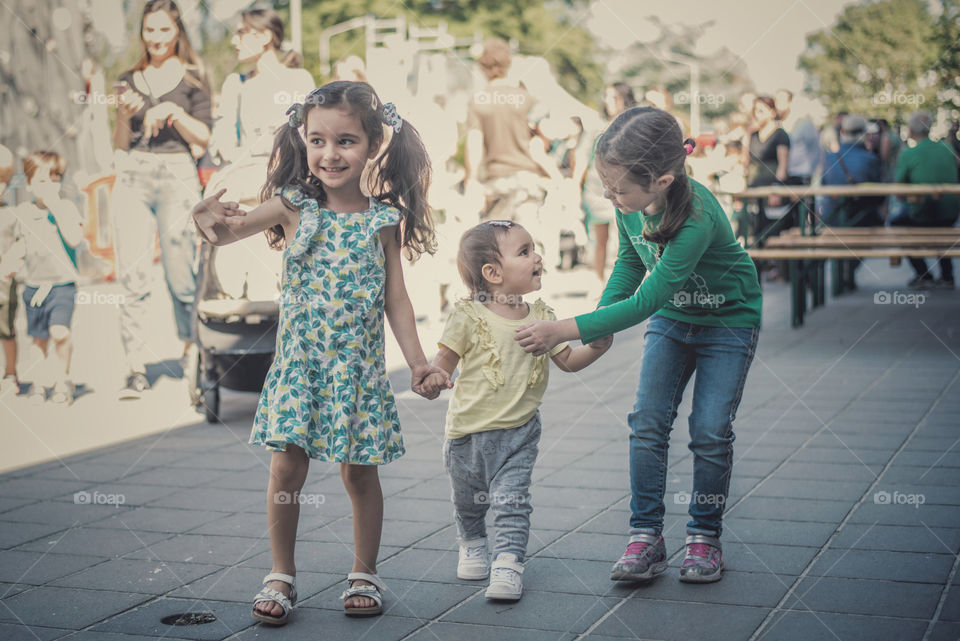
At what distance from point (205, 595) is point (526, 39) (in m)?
36.2

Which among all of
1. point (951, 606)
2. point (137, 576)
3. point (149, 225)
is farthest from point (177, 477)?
point (951, 606)

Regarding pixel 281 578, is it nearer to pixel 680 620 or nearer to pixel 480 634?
pixel 480 634

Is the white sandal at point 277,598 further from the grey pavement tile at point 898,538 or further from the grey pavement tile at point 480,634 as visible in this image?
the grey pavement tile at point 898,538

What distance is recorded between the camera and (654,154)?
3.47 m

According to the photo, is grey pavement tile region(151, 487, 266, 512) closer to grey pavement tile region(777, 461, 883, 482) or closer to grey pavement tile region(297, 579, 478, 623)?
grey pavement tile region(297, 579, 478, 623)

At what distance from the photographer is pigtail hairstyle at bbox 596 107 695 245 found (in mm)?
3473

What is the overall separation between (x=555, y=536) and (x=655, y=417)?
70 centimetres

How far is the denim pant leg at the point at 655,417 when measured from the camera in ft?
12.4

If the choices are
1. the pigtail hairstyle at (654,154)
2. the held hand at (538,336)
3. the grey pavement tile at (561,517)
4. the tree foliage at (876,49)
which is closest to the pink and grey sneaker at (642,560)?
the grey pavement tile at (561,517)

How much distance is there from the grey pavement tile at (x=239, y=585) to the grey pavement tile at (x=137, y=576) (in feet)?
0.18

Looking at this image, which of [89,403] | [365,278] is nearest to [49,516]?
[365,278]

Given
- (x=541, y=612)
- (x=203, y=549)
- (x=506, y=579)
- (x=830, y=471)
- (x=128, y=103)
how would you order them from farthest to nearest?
(x=128, y=103), (x=830, y=471), (x=203, y=549), (x=506, y=579), (x=541, y=612)

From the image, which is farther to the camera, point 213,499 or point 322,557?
point 213,499

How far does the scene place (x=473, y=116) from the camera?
1007 centimetres
